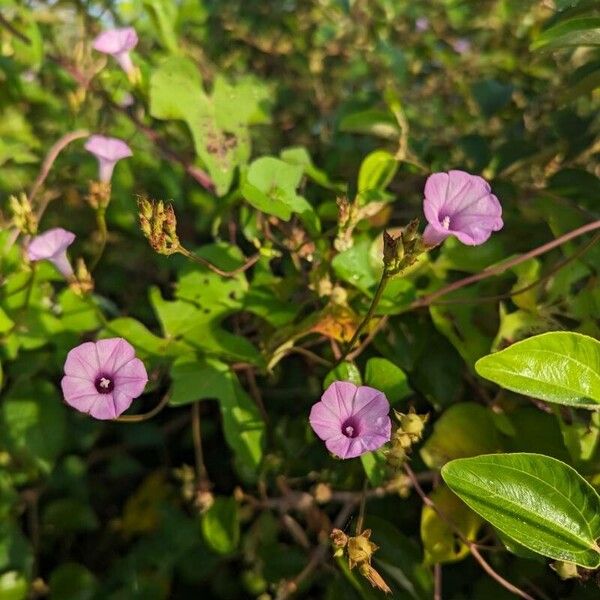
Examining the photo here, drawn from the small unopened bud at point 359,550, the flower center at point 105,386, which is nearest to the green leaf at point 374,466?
the small unopened bud at point 359,550

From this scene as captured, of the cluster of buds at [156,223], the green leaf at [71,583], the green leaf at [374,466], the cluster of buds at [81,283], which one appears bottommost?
the green leaf at [71,583]

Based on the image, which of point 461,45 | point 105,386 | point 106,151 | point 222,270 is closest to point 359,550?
point 105,386

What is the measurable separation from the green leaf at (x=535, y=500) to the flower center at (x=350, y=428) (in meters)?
0.12

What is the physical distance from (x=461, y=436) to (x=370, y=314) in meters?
0.27

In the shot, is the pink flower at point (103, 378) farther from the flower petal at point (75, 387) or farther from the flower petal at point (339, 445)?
the flower petal at point (339, 445)

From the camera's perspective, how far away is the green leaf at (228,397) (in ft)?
3.14

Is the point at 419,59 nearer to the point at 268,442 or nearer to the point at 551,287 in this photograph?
the point at 551,287

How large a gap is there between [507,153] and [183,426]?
86 centimetres

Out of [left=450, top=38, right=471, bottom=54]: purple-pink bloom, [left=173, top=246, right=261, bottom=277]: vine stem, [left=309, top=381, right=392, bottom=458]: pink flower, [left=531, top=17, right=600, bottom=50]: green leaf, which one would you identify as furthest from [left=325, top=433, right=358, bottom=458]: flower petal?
[left=450, top=38, right=471, bottom=54]: purple-pink bloom

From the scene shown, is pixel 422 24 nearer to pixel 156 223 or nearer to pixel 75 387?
pixel 156 223

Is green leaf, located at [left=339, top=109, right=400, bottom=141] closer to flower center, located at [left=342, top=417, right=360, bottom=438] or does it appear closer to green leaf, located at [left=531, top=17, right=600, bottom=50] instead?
green leaf, located at [left=531, top=17, right=600, bottom=50]

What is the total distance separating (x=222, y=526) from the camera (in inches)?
41.7

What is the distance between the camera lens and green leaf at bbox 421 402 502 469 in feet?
3.06

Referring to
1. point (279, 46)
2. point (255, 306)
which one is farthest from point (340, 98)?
point (255, 306)
